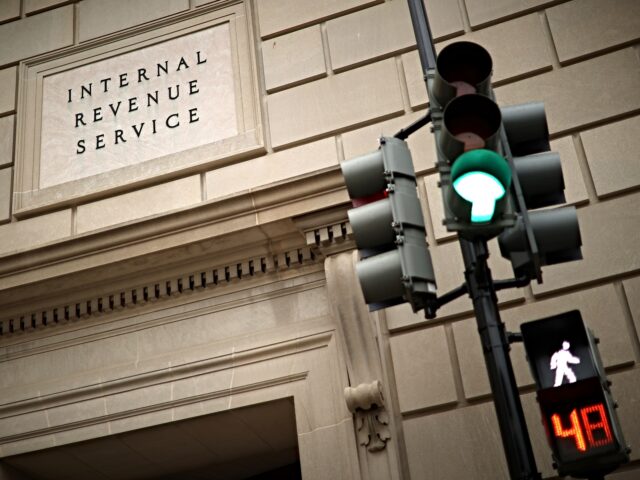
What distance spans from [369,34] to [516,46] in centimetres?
156

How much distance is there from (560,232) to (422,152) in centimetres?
417

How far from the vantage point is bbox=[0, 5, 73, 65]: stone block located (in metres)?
11.3

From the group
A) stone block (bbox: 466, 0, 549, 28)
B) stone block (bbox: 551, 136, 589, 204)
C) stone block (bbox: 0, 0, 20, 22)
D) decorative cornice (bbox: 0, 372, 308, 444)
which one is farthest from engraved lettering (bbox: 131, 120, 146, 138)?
stone block (bbox: 551, 136, 589, 204)

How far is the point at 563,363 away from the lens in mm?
4910

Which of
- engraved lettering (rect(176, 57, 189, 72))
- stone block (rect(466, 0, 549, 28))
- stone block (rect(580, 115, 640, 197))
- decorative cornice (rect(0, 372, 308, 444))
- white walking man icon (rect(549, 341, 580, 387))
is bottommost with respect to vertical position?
white walking man icon (rect(549, 341, 580, 387))

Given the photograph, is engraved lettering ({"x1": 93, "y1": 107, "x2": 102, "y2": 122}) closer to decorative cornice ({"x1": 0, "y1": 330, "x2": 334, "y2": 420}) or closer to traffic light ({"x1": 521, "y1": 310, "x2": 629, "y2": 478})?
decorative cornice ({"x1": 0, "y1": 330, "x2": 334, "y2": 420})

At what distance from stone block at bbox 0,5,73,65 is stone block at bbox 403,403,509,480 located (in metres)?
6.44

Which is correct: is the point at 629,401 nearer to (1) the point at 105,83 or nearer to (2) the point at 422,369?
(2) the point at 422,369

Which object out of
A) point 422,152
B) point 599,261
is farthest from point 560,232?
point 422,152

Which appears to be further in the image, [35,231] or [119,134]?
[119,134]

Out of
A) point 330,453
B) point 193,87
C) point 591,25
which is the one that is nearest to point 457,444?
point 330,453

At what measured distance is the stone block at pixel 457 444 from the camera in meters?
7.56

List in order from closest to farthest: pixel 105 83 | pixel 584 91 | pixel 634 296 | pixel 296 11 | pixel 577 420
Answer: pixel 577 420
pixel 634 296
pixel 584 91
pixel 296 11
pixel 105 83

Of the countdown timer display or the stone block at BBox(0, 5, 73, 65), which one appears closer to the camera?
the countdown timer display
